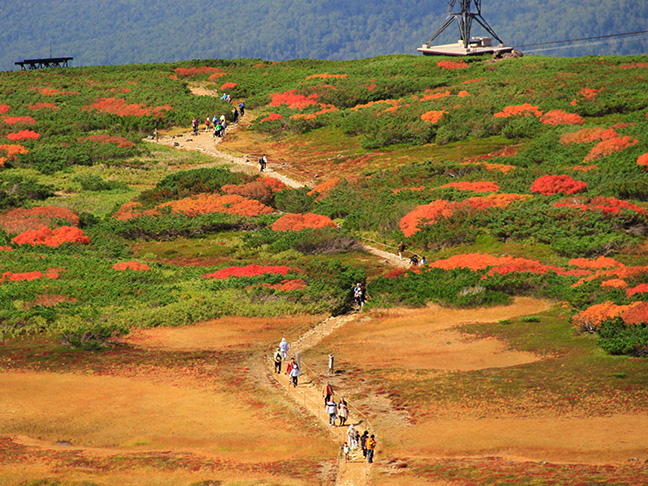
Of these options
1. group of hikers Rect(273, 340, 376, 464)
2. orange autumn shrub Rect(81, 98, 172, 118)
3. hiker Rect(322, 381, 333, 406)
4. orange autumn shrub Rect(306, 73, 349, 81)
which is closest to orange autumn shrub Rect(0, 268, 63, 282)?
group of hikers Rect(273, 340, 376, 464)

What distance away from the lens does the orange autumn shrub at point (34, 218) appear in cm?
5388

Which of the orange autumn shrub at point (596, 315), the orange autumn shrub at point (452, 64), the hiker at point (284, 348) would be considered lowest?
the hiker at point (284, 348)

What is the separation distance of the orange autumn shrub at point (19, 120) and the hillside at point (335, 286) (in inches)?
20.7

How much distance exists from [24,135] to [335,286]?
162 feet

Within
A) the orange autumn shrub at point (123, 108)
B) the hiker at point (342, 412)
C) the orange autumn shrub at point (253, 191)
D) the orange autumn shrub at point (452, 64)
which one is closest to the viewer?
the hiker at point (342, 412)

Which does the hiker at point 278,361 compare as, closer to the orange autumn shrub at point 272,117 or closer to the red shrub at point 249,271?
the red shrub at point 249,271

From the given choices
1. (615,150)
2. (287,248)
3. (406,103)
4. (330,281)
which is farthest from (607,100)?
(330,281)

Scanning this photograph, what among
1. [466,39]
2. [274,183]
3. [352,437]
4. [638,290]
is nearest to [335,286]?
[638,290]

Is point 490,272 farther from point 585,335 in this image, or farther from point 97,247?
point 97,247

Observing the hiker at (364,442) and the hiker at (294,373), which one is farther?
the hiker at (294,373)

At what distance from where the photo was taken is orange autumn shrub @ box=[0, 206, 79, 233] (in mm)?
53875

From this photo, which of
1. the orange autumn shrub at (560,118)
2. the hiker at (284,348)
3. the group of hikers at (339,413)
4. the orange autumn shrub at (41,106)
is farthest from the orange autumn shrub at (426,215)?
the orange autumn shrub at (41,106)

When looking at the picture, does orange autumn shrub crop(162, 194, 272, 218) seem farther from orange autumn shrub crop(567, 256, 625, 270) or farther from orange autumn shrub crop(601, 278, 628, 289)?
orange autumn shrub crop(601, 278, 628, 289)

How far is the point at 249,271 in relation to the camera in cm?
4444
